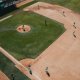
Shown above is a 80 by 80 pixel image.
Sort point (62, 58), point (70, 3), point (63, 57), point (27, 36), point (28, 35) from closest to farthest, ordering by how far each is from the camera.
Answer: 1. point (62, 58)
2. point (63, 57)
3. point (27, 36)
4. point (28, 35)
5. point (70, 3)

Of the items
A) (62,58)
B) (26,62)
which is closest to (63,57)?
(62,58)

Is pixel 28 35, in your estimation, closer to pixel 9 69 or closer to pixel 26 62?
pixel 26 62

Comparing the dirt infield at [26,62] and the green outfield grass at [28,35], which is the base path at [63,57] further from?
the green outfield grass at [28,35]

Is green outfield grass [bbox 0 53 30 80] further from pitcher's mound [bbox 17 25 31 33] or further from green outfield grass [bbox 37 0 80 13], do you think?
green outfield grass [bbox 37 0 80 13]

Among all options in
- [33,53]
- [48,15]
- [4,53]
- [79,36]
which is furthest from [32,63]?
[48,15]

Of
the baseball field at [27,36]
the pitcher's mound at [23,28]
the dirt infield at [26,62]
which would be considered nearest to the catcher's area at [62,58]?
the dirt infield at [26,62]

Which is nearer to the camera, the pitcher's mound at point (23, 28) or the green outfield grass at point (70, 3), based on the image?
the pitcher's mound at point (23, 28)

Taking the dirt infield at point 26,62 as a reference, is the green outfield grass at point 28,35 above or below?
above
